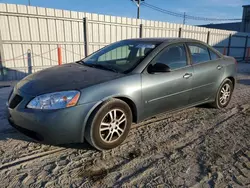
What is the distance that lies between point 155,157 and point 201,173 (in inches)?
22.0

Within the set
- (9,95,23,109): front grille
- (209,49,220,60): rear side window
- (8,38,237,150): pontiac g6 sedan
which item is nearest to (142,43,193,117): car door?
(8,38,237,150): pontiac g6 sedan

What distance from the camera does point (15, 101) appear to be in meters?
2.42

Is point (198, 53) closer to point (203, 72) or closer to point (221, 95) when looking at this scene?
point (203, 72)

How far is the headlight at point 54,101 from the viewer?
220 centimetres

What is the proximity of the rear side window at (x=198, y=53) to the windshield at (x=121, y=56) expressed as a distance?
2.73ft

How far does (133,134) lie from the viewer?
3.03m

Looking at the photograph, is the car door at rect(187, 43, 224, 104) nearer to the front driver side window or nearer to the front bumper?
the front driver side window

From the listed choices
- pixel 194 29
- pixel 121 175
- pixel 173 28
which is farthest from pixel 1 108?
pixel 194 29

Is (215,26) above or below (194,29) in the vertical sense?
above

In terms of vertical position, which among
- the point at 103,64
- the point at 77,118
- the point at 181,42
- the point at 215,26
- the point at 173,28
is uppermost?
the point at 215,26

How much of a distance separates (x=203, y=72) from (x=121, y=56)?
1571mm

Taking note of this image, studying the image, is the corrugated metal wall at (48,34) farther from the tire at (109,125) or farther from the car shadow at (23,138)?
the tire at (109,125)

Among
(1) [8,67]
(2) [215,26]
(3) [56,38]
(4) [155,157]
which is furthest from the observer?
(2) [215,26]

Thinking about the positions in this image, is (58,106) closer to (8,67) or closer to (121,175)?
(121,175)
